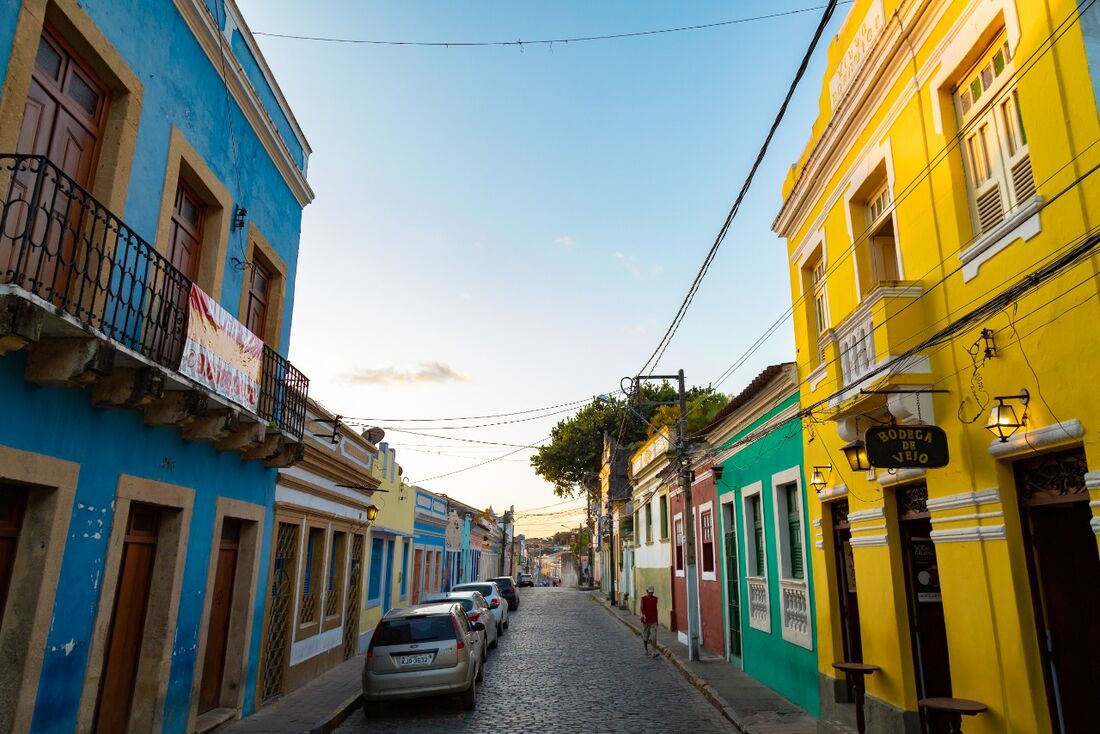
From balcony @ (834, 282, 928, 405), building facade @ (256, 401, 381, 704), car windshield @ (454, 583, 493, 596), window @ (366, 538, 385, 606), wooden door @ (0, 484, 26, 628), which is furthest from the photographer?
car windshield @ (454, 583, 493, 596)

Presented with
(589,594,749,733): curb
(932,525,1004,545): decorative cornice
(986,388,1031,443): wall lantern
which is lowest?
(589,594,749,733): curb

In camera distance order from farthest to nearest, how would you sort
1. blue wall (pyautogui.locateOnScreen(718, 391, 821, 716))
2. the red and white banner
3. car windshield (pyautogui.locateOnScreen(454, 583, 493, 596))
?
car windshield (pyautogui.locateOnScreen(454, 583, 493, 596)) < blue wall (pyautogui.locateOnScreen(718, 391, 821, 716)) < the red and white banner

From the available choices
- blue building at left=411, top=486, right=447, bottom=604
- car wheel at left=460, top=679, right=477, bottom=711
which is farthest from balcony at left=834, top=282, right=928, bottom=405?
blue building at left=411, top=486, right=447, bottom=604

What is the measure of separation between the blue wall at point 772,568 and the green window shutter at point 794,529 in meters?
0.31

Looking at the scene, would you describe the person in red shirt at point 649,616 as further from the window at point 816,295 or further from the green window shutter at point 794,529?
the window at point 816,295

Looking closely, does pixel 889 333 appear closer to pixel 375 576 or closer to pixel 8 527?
pixel 8 527

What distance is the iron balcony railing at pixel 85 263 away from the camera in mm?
5043

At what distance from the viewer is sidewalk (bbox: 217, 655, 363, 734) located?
919 cm

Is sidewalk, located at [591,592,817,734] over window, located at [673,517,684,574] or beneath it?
beneath

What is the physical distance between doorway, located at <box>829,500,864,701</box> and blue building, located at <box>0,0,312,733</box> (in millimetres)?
7620

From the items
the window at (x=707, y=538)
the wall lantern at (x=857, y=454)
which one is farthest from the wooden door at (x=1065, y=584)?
the window at (x=707, y=538)

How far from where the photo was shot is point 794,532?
1139 cm

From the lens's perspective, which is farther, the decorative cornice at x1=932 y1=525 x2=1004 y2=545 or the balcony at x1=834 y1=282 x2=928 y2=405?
the balcony at x1=834 y1=282 x2=928 y2=405

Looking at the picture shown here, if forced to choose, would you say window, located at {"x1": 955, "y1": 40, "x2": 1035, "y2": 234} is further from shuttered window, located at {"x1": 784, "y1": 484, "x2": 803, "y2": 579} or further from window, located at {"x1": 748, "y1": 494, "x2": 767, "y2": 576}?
window, located at {"x1": 748, "y1": 494, "x2": 767, "y2": 576}
